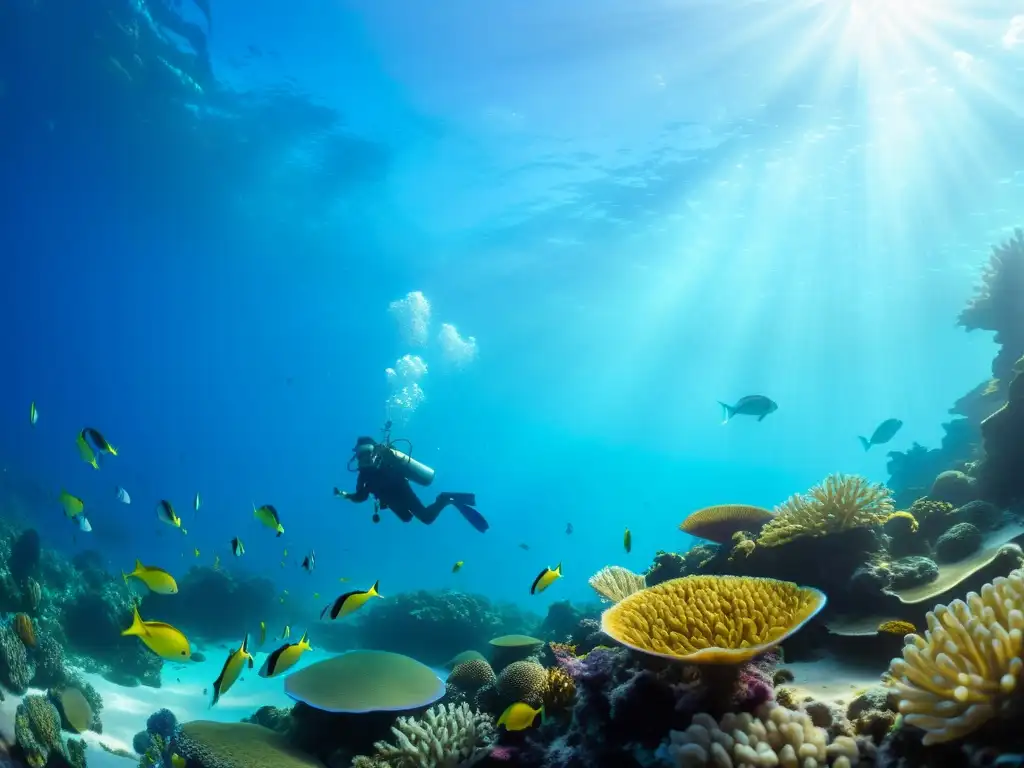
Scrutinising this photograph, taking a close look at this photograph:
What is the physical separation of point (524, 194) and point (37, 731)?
28.4m

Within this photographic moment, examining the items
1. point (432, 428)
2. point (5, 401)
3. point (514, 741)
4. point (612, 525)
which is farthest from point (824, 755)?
point (612, 525)

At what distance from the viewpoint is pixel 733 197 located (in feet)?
89.1

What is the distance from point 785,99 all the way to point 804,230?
9838 mm

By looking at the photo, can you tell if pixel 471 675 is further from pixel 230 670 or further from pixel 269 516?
pixel 269 516

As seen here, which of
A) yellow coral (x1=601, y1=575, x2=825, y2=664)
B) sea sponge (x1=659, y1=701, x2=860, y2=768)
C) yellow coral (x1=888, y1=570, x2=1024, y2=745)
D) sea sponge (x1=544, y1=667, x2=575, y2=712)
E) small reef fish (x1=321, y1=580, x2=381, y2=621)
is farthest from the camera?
sea sponge (x1=544, y1=667, x2=575, y2=712)

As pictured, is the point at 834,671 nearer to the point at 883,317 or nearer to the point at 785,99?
the point at 785,99

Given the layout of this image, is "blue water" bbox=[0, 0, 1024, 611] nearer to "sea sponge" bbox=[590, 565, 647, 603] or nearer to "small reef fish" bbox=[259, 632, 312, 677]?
"sea sponge" bbox=[590, 565, 647, 603]

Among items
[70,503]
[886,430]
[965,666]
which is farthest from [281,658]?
[886,430]

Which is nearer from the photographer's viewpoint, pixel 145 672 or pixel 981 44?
pixel 145 672

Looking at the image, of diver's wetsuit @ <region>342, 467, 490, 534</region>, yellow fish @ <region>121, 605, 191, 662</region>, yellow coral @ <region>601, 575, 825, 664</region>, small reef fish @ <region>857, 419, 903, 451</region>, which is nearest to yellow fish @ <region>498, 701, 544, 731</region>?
yellow coral @ <region>601, 575, 825, 664</region>

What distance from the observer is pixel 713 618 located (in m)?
3.31

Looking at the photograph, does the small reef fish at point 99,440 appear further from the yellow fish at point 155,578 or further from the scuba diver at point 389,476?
the scuba diver at point 389,476

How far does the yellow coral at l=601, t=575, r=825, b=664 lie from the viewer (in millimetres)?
3049

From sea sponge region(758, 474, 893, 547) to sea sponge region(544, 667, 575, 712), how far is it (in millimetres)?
2427
